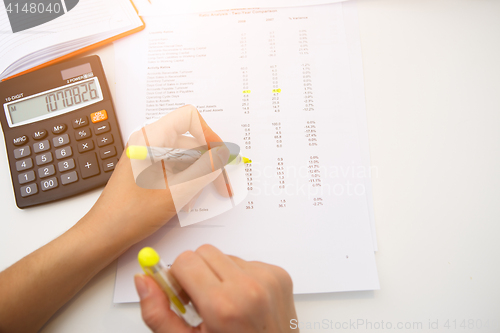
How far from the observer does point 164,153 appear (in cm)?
40

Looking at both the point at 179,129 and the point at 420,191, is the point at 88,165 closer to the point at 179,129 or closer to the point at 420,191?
the point at 179,129

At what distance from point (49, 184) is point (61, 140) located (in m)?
0.07

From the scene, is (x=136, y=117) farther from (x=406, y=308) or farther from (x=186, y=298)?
(x=406, y=308)

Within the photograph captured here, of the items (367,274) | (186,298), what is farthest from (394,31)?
(186,298)

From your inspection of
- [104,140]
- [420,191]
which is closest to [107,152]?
[104,140]

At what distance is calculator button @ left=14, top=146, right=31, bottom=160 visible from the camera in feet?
1.42

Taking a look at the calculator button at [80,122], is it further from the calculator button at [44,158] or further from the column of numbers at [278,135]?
the column of numbers at [278,135]

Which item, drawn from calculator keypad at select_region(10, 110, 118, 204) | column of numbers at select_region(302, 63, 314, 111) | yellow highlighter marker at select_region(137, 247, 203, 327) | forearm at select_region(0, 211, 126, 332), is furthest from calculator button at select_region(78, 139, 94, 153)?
column of numbers at select_region(302, 63, 314, 111)

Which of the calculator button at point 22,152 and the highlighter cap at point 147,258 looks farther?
the calculator button at point 22,152

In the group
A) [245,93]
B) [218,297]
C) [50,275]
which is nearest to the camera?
[218,297]

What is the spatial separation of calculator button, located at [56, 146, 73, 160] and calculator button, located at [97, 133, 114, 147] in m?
0.04

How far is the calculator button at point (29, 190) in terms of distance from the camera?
42 centimetres

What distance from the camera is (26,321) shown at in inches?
13.9

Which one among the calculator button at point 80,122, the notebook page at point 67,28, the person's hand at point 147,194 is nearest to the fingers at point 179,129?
the person's hand at point 147,194
